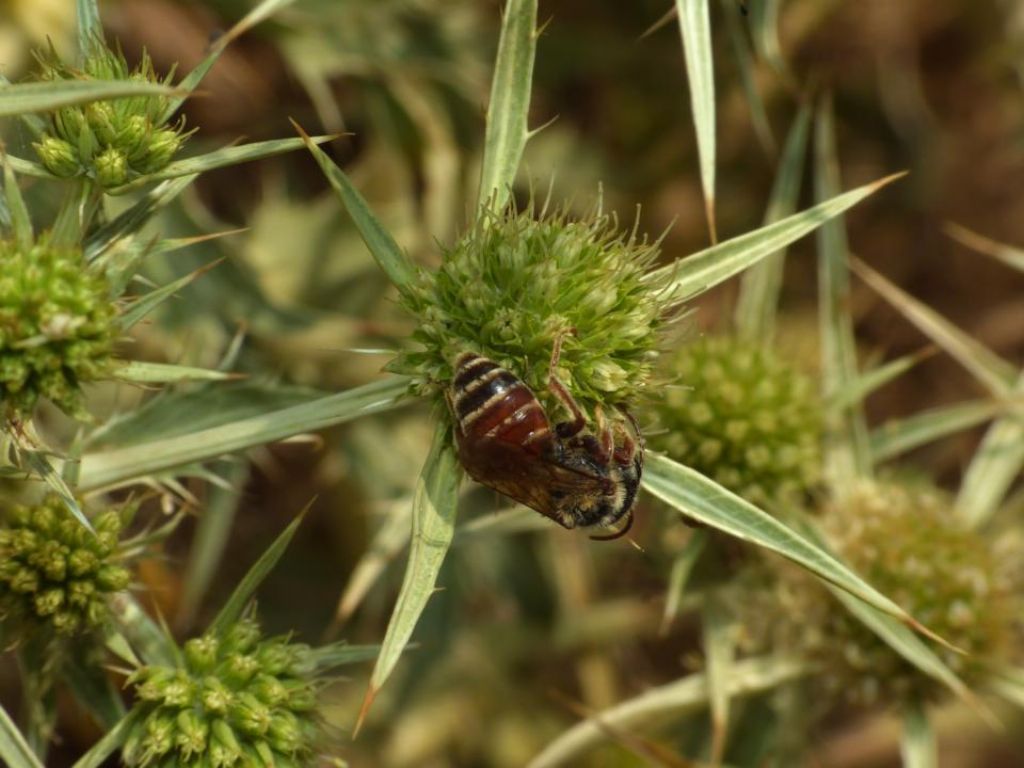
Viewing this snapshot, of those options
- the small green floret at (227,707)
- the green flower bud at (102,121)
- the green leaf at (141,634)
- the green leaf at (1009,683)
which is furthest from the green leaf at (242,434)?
the green leaf at (1009,683)

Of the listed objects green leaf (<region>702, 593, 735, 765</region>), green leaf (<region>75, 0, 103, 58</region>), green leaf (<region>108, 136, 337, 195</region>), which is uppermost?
green leaf (<region>75, 0, 103, 58</region>)

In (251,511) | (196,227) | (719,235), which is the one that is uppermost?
(196,227)

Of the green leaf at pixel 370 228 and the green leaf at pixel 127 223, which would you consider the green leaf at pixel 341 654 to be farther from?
the green leaf at pixel 127 223

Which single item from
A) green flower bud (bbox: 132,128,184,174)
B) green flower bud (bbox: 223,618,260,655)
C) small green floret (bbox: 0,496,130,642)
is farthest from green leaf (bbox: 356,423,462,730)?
green flower bud (bbox: 132,128,184,174)

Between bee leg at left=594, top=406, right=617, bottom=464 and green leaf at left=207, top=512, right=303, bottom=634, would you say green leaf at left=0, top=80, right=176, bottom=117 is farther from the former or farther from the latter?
bee leg at left=594, top=406, right=617, bottom=464

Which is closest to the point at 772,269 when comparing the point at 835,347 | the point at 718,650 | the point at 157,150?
the point at 835,347

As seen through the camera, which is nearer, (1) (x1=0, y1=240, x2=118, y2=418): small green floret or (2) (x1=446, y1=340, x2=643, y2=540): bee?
(1) (x1=0, y1=240, x2=118, y2=418): small green floret

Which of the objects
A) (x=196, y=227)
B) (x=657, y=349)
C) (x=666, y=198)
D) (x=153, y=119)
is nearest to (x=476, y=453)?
(x=657, y=349)

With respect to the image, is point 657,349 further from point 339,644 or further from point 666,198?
point 666,198
